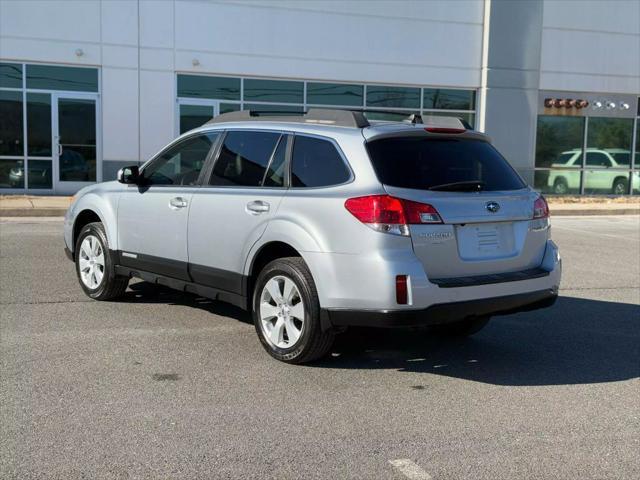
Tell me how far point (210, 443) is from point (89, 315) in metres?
3.32

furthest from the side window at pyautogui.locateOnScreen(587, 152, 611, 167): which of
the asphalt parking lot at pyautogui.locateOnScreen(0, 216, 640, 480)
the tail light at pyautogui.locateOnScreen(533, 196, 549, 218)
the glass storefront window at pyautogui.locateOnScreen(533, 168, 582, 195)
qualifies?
the tail light at pyautogui.locateOnScreen(533, 196, 549, 218)

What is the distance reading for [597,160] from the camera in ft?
83.5

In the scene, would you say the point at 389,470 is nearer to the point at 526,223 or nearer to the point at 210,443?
the point at 210,443

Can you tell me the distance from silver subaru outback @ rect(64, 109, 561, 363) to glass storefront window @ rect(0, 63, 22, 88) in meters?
15.0

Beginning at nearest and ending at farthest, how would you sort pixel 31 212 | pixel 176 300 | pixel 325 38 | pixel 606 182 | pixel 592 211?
1. pixel 176 300
2. pixel 31 212
3. pixel 592 211
4. pixel 325 38
5. pixel 606 182

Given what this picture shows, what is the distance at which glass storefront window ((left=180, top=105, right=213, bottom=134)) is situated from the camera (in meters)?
21.2

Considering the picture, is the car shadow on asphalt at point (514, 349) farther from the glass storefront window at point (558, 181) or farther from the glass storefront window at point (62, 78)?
the glass storefront window at point (558, 181)

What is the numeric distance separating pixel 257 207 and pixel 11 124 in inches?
642

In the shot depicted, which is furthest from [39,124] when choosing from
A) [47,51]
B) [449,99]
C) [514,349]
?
[514,349]

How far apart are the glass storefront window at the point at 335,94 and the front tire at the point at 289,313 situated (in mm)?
16982

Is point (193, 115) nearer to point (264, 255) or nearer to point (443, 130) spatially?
point (264, 255)

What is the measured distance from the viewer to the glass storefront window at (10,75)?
64.6 feet

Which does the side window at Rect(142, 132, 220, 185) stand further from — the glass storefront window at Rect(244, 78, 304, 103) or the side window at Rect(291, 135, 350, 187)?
the glass storefront window at Rect(244, 78, 304, 103)

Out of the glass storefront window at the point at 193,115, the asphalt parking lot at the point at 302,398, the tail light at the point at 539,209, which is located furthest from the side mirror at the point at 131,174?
the glass storefront window at the point at 193,115
